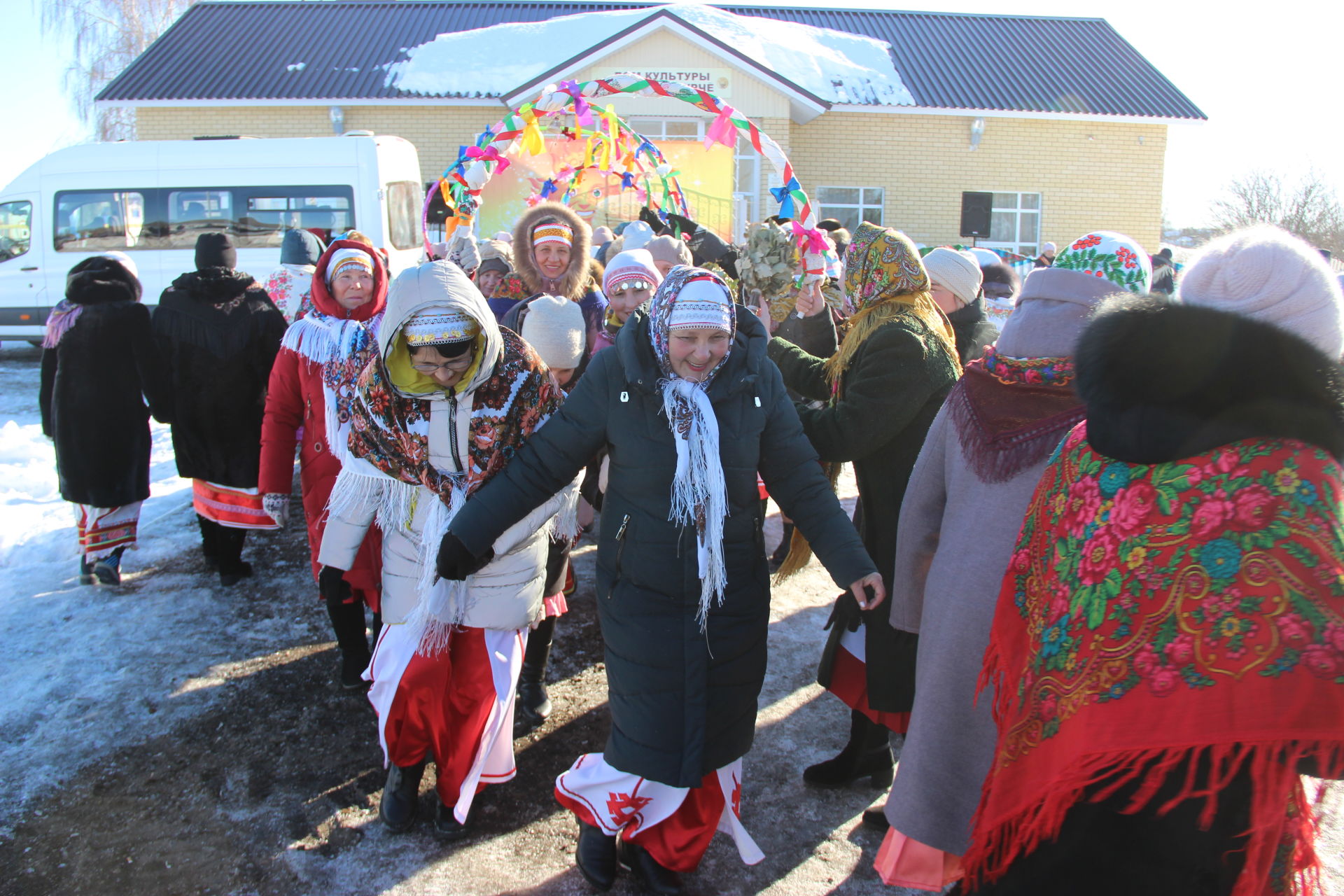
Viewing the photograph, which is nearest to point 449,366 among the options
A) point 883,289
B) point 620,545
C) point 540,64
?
point 620,545

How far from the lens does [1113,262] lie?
221cm

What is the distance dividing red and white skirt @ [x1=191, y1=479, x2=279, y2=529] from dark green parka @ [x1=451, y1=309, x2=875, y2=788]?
267 cm

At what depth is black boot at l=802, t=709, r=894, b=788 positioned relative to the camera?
9.89ft

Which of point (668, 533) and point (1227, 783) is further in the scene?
point (668, 533)

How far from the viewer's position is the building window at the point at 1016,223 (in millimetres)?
17734

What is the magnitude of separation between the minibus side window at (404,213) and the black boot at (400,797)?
10.7m

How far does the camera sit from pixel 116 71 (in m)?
23.4

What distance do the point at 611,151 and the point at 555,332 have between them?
7.63m

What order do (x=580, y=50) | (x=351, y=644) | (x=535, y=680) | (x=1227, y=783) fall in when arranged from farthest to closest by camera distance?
(x=580, y=50)
(x=351, y=644)
(x=535, y=680)
(x=1227, y=783)

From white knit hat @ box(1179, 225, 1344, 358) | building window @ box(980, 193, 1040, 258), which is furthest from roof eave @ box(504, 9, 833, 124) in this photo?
white knit hat @ box(1179, 225, 1344, 358)

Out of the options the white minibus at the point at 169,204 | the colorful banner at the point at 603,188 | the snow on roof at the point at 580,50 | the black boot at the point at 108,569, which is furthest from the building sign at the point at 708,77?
the black boot at the point at 108,569

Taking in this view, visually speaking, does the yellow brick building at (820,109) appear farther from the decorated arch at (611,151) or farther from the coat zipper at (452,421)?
the coat zipper at (452,421)

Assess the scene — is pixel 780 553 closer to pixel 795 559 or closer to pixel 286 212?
pixel 795 559

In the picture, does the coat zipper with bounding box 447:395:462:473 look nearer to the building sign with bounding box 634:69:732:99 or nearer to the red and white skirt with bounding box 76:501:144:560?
the red and white skirt with bounding box 76:501:144:560
